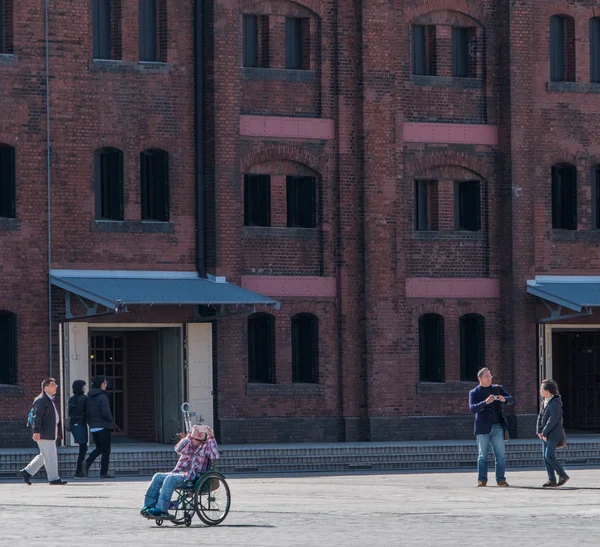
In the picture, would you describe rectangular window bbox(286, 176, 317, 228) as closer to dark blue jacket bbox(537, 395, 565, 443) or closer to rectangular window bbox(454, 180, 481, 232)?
rectangular window bbox(454, 180, 481, 232)

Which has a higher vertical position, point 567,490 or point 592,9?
point 592,9

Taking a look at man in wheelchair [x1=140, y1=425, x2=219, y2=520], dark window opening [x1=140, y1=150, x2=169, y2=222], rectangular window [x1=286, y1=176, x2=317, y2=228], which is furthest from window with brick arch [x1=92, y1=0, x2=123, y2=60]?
man in wheelchair [x1=140, y1=425, x2=219, y2=520]

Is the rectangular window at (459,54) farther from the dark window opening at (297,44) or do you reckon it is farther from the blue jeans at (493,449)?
the blue jeans at (493,449)

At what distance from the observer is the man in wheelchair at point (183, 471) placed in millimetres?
18875

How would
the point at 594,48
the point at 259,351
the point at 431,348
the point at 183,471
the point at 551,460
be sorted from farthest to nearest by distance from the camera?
1. the point at 594,48
2. the point at 431,348
3. the point at 259,351
4. the point at 551,460
5. the point at 183,471

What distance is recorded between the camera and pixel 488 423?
83.3ft

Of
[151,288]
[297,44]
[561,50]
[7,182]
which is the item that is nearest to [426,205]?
[297,44]

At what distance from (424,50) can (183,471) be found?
20.9m

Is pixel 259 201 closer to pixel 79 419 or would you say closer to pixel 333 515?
pixel 79 419

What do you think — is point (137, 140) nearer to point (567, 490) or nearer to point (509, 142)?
point (509, 142)

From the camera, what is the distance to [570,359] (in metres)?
→ 41.3

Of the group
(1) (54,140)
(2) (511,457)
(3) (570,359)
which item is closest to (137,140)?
(1) (54,140)

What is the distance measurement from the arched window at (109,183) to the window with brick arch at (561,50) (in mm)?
10041

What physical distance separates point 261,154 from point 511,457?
7.96m
